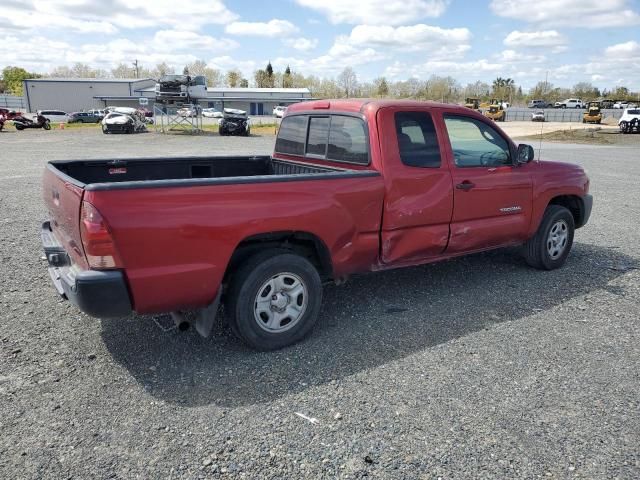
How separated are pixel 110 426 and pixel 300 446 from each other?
112cm

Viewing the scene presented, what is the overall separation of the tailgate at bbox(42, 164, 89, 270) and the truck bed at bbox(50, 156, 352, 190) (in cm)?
27

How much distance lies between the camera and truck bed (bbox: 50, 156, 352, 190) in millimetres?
4660

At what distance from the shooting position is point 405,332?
4281mm

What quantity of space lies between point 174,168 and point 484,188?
311cm

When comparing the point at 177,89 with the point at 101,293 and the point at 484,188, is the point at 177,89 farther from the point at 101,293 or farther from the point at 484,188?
the point at 101,293

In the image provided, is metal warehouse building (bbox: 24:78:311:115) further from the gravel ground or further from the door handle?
the gravel ground

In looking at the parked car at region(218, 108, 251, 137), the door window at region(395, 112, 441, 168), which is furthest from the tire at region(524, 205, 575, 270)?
the parked car at region(218, 108, 251, 137)

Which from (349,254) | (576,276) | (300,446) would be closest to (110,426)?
(300,446)

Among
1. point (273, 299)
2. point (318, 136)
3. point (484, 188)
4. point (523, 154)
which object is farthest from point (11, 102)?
point (273, 299)

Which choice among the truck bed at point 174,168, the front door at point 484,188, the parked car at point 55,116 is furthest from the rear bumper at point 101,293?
the parked car at point 55,116

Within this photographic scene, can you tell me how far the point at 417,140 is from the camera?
4.59 metres

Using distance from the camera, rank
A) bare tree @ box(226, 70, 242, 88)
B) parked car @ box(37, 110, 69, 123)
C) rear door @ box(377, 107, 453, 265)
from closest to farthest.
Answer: rear door @ box(377, 107, 453, 265), parked car @ box(37, 110, 69, 123), bare tree @ box(226, 70, 242, 88)

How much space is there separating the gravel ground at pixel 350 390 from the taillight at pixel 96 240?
881 mm

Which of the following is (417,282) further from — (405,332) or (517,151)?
(517,151)
